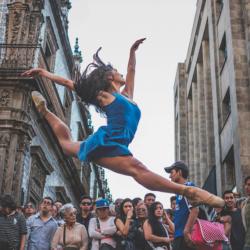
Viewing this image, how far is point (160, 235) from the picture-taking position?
28.8 ft

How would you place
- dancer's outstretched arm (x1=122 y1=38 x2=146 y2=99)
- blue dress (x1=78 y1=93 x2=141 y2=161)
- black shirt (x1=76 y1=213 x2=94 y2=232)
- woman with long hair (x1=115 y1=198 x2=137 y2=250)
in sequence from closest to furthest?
blue dress (x1=78 y1=93 x2=141 y2=161) → dancer's outstretched arm (x1=122 y1=38 x2=146 y2=99) → woman with long hair (x1=115 y1=198 x2=137 y2=250) → black shirt (x1=76 y1=213 x2=94 y2=232)

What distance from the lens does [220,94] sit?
23.0 metres

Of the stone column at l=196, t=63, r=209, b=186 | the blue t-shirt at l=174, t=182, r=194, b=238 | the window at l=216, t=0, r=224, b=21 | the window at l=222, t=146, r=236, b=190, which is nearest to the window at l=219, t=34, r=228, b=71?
the window at l=216, t=0, r=224, b=21

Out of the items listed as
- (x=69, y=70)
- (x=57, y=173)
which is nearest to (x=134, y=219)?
(x=57, y=173)

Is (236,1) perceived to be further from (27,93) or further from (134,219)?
(134,219)

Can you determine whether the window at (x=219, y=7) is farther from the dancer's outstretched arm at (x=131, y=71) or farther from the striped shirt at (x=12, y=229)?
the dancer's outstretched arm at (x=131, y=71)

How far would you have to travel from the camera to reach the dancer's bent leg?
537 cm

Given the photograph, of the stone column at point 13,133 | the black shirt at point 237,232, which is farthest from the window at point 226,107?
the black shirt at point 237,232

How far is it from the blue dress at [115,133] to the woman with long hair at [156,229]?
3.36 m

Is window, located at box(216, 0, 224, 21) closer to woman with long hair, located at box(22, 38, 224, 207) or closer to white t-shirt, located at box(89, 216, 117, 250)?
white t-shirt, located at box(89, 216, 117, 250)

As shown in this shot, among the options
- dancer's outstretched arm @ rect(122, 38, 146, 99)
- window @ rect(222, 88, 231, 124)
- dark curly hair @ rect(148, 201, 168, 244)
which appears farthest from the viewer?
window @ rect(222, 88, 231, 124)

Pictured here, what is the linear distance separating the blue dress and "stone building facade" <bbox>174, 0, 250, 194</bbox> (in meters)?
12.0

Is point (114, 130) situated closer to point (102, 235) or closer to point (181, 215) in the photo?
point (181, 215)

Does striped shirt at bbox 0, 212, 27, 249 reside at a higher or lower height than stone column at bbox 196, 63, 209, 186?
lower
